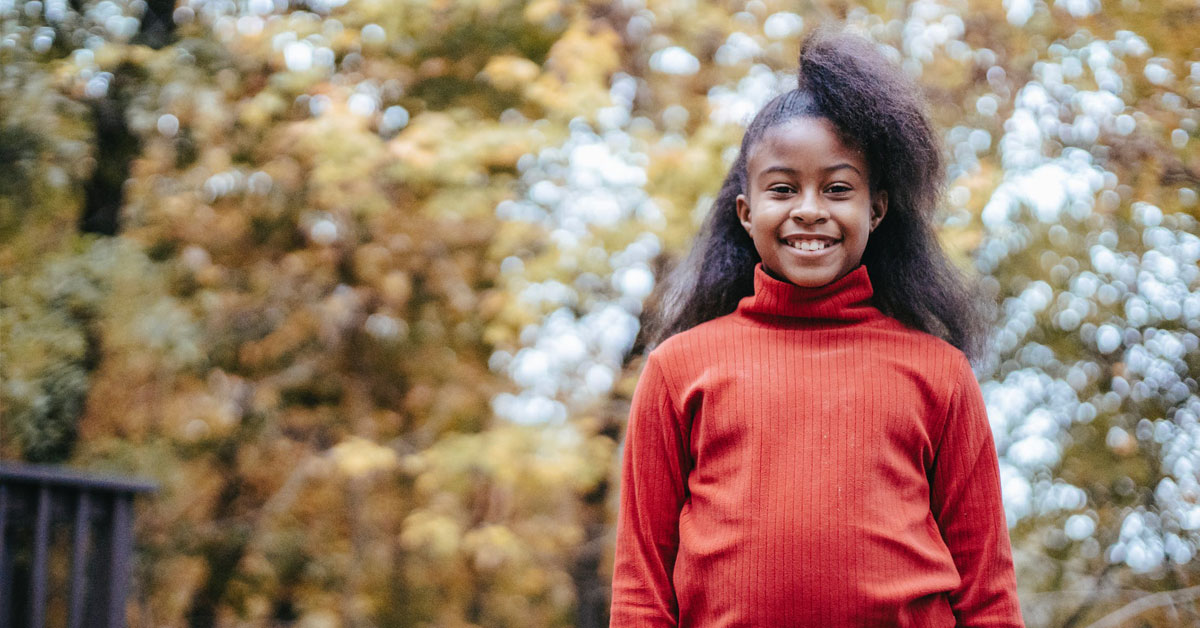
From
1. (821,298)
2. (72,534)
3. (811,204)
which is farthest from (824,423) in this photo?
(72,534)

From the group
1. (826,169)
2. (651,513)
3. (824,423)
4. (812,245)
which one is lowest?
(651,513)

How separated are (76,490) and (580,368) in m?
2.00

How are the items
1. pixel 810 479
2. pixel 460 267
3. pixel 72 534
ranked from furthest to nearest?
pixel 460 267 → pixel 72 534 → pixel 810 479

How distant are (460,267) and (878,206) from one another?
361 cm

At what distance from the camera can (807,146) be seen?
1.37 meters

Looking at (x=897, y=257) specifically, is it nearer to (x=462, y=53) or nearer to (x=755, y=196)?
(x=755, y=196)

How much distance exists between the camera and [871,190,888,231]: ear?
4.81 ft

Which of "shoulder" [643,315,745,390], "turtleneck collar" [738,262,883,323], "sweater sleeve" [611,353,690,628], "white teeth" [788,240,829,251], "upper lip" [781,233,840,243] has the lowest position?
"sweater sleeve" [611,353,690,628]

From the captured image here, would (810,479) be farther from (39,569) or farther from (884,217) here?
(39,569)

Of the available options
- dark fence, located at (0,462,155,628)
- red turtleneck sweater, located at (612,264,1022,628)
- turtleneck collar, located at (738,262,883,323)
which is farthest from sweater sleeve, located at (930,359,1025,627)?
dark fence, located at (0,462,155,628)

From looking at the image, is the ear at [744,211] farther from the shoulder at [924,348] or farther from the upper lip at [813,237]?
the shoulder at [924,348]

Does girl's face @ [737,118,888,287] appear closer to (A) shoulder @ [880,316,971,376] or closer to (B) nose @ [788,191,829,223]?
(B) nose @ [788,191,829,223]

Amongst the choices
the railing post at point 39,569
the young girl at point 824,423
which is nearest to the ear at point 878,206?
the young girl at point 824,423

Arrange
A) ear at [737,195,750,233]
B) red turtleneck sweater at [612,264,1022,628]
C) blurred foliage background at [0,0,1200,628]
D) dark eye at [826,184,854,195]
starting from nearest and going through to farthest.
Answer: red turtleneck sweater at [612,264,1022,628]
dark eye at [826,184,854,195]
ear at [737,195,750,233]
blurred foliage background at [0,0,1200,628]
